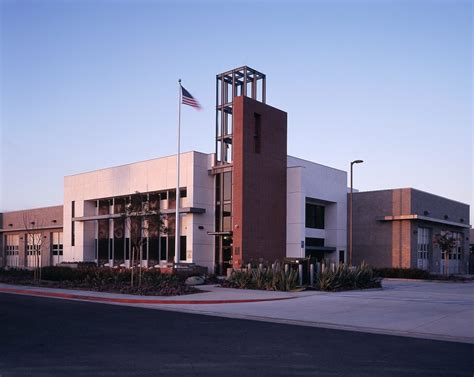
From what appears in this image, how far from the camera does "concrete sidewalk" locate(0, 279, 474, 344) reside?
1330 centimetres

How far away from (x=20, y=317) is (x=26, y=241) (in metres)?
47.6

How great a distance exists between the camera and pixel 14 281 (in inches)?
1213

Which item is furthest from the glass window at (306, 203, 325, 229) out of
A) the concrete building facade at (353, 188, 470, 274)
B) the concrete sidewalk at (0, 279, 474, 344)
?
the concrete sidewalk at (0, 279, 474, 344)

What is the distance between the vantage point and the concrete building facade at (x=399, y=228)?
42.7 metres

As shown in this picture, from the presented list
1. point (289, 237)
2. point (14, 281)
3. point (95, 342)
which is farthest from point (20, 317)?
point (289, 237)

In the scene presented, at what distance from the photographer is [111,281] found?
27219 mm

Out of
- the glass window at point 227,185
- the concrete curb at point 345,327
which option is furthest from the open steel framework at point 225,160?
the concrete curb at point 345,327

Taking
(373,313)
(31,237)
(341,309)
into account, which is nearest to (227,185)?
(341,309)

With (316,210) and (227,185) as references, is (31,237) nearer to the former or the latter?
(227,185)

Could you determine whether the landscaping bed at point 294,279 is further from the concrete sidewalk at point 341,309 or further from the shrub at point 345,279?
the concrete sidewalk at point 341,309

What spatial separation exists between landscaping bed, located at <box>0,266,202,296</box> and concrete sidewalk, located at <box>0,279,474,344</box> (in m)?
1.36

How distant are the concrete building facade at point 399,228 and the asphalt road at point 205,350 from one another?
31.2 meters

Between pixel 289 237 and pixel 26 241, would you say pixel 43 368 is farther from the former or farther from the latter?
pixel 26 241

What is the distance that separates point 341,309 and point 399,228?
27.8 meters
